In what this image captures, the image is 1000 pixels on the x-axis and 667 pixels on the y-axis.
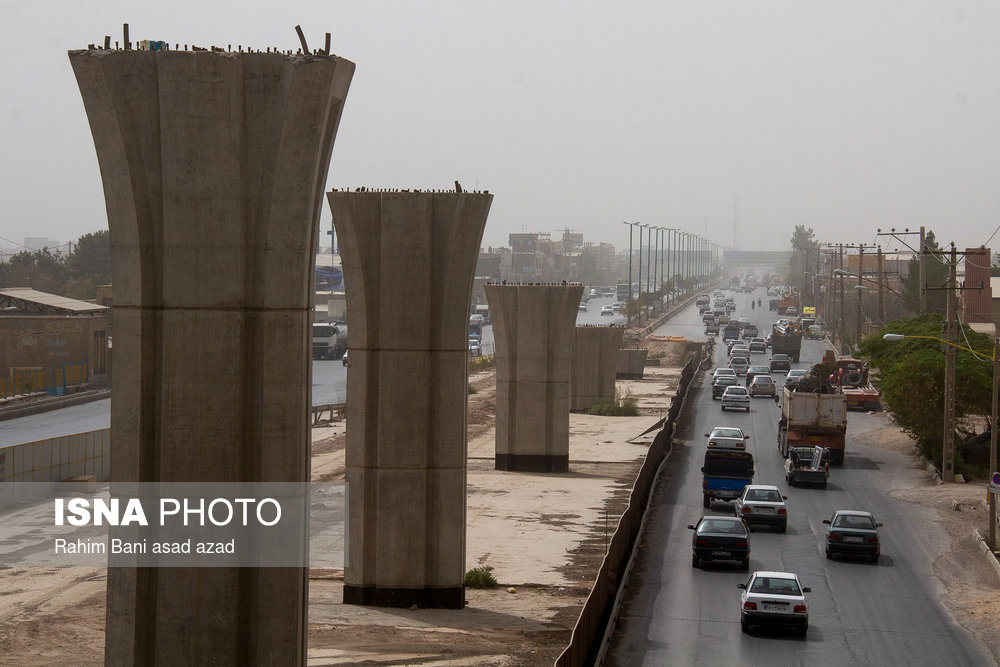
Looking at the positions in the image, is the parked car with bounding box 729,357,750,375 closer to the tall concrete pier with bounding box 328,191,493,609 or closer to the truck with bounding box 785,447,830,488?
the truck with bounding box 785,447,830,488

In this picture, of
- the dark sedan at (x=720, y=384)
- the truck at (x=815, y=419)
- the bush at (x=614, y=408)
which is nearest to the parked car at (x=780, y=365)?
the dark sedan at (x=720, y=384)

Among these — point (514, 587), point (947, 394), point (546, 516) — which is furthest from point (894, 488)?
point (514, 587)

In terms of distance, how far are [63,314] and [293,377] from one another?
6251cm

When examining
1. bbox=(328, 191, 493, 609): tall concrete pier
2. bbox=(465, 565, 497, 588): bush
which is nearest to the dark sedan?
bbox=(465, 565, 497, 588): bush

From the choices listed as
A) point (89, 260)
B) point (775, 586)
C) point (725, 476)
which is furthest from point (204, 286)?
point (89, 260)

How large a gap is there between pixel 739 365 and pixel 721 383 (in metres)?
14.6

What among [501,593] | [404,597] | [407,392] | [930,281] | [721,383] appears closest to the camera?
[404,597]

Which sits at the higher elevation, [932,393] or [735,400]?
[932,393]

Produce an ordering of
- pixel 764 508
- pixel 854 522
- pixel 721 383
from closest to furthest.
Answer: pixel 854 522
pixel 764 508
pixel 721 383

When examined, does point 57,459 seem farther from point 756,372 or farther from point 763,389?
point 756,372

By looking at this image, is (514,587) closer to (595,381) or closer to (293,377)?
(293,377)

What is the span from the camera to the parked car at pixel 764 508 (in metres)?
31.6

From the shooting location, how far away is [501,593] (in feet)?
81.7

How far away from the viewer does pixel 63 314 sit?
240 ft
